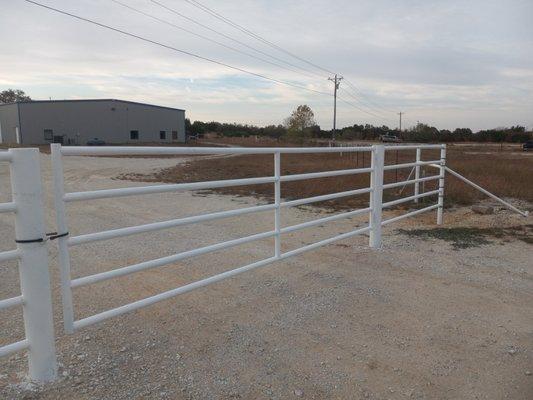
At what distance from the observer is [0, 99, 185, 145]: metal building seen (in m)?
57.6

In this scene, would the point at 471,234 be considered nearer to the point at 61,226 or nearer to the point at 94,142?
the point at 61,226

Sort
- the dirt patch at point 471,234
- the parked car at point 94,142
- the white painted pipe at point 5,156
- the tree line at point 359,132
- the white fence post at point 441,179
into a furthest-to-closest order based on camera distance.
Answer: the tree line at point 359,132 < the parked car at point 94,142 < the white fence post at point 441,179 < the dirt patch at point 471,234 < the white painted pipe at point 5,156

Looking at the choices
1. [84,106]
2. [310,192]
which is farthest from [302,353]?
[84,106]

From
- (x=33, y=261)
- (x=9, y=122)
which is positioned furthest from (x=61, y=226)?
(x=9, y=122)

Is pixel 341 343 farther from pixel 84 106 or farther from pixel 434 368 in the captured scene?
pixel 84 106

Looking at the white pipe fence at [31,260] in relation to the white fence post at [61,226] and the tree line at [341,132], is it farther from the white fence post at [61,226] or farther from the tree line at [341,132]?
the tree line at [341,132]

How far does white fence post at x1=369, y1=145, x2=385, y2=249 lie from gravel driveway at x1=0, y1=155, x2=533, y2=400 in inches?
10.5

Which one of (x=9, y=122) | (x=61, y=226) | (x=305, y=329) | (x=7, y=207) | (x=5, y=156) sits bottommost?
(x=305, y=329)

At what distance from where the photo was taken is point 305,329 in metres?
3.64

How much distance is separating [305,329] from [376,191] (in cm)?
285

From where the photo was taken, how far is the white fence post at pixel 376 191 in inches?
231

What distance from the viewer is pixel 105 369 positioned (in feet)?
9.75

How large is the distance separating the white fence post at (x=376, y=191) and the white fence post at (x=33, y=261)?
167 inches

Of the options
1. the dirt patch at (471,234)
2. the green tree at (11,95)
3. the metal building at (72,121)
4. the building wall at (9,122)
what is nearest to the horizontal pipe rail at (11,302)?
the dirt patch at (471,234)
